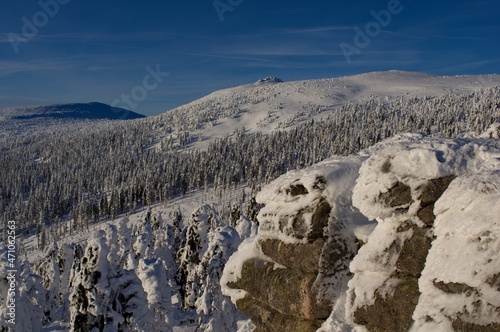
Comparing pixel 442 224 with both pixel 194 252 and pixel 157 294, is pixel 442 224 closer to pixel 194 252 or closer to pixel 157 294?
pixel 157 294

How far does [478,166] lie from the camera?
10109 millimetres

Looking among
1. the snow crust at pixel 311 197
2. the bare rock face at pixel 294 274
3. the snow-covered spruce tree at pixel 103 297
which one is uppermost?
the snow crust at pixel 311 197

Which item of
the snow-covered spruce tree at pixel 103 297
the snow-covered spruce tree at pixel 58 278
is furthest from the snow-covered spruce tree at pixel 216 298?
the snow-covered spruce tree at pixel 58 278

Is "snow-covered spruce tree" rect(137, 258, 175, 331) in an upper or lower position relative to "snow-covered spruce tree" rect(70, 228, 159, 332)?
lower

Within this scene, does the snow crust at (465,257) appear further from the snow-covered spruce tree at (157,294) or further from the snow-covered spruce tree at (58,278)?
the snow-covered spruce tree at (58,278)

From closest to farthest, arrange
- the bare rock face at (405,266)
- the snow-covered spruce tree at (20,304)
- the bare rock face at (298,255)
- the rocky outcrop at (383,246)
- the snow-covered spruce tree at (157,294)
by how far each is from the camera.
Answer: the rocky outcrop at (383,246) < the bare rock face at (405,266) < the bare rock face at (298,255) < the snow-covered spruce tree at (20,304) < the snow-covered spruce tree at (157,294)

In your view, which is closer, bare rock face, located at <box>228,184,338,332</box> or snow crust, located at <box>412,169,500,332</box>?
snow crust, located at <box>412,169,500,332</box>

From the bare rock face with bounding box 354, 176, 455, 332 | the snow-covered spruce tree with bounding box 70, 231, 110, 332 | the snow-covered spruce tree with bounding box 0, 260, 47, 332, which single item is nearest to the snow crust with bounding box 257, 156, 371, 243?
the bare rock face with bounding box 354, 176, 455, 332

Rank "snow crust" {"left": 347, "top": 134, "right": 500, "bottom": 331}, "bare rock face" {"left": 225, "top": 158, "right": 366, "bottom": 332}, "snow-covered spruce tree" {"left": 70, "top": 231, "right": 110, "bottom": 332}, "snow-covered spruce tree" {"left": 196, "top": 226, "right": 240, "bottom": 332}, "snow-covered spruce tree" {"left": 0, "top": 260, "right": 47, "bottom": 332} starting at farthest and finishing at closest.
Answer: "snow-covered spruce tree" {"left": 196, "top": 226, "right": 240, "bottom": 332} → "snow-covered spruce tree" {"left": 0, "top": 260, "right": 47, "bottom": 332} → "snow-covered spruce tree" {"left": 70, "top": 231, "right": 110, "bottom": 332} → "bare rock face" {"left": 225, "top": 158, "right": 366, "bottom": 332} → "snow crust" {"left": 347, "top": 134, "right": 500, "bottom": 331}

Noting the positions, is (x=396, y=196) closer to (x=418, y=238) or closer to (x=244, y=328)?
(x=418, y=238)

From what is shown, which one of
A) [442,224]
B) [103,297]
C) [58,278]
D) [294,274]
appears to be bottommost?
[58,278]

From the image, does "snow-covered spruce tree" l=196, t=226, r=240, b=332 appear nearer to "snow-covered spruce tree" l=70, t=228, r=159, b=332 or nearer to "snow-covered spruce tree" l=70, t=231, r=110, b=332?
"snow-covered spruce tree" l=70, t=228, r=159, b=332

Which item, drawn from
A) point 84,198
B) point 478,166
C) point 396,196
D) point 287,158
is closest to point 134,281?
point 396,196

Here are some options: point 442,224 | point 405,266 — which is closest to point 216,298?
point 405,266
